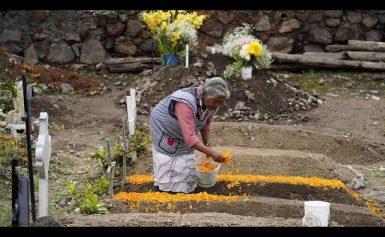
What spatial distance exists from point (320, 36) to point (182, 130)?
398 inches

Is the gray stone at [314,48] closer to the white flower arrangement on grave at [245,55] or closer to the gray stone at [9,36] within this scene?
the white flower arrangement on grave at [245,55]

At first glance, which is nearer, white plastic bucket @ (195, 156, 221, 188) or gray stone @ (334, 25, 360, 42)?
white plastic bucket @ (195, 156, 221, 188)

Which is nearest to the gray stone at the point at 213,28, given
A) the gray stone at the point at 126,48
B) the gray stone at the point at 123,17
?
the gray stone at the point at 126,48

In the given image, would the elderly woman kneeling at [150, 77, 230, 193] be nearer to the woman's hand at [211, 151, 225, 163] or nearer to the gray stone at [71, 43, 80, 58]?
the woman's hand at [211, 151, 225, 163]

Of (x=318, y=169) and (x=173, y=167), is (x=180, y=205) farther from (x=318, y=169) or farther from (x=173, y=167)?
(x=318, y=169)

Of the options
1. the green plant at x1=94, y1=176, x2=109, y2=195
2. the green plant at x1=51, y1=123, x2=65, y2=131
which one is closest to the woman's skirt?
the green plant at x1=94, y1=176, x2=109, y2=195

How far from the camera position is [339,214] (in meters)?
6.14

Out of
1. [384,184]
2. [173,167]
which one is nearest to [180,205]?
[173,167]

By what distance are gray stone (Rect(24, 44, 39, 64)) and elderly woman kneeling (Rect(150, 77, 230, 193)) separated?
909 cm

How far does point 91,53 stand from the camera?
15.7 m

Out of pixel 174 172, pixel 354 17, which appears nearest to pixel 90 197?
pixel 174 172

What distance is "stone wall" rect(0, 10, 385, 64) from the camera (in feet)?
51.4

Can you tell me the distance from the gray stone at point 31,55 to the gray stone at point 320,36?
5.77 metres

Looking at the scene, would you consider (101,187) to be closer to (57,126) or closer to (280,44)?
(57,126)
